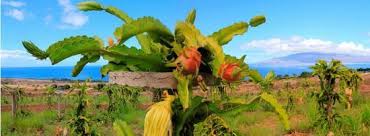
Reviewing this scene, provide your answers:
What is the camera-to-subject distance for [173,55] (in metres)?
1.55

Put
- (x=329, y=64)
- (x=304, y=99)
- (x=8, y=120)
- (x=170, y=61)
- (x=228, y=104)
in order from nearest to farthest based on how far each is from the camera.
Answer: (x=170, y=61) → (x=228, y=104) → (x=329, y=64) → (x=8, y=120) → (x=304, y=99)

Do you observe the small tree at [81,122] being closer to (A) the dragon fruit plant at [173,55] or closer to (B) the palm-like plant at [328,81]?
(B) the palm-like plant at [328,81]

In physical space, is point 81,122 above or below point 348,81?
below

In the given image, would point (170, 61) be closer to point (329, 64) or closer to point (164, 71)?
point (164, 71)

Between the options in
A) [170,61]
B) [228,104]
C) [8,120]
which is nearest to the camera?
[170,61]

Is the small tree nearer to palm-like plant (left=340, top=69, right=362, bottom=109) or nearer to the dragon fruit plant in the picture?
palm-like plant (left=340, top=69, right=362, bottom=109)

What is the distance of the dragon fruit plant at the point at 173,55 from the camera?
1.41m

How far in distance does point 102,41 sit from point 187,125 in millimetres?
351

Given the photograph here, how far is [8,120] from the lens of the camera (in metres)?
10.9

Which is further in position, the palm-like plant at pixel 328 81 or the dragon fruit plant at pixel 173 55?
the palm-like plant at pixel 328 81

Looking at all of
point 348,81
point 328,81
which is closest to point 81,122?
point 328,81

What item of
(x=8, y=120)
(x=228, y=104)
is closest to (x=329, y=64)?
(x=228, y=104)

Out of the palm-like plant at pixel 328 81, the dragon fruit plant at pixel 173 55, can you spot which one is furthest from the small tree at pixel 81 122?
the dragon fruit plant at pixel 173 55

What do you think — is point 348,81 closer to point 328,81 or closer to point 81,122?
point 328,81
